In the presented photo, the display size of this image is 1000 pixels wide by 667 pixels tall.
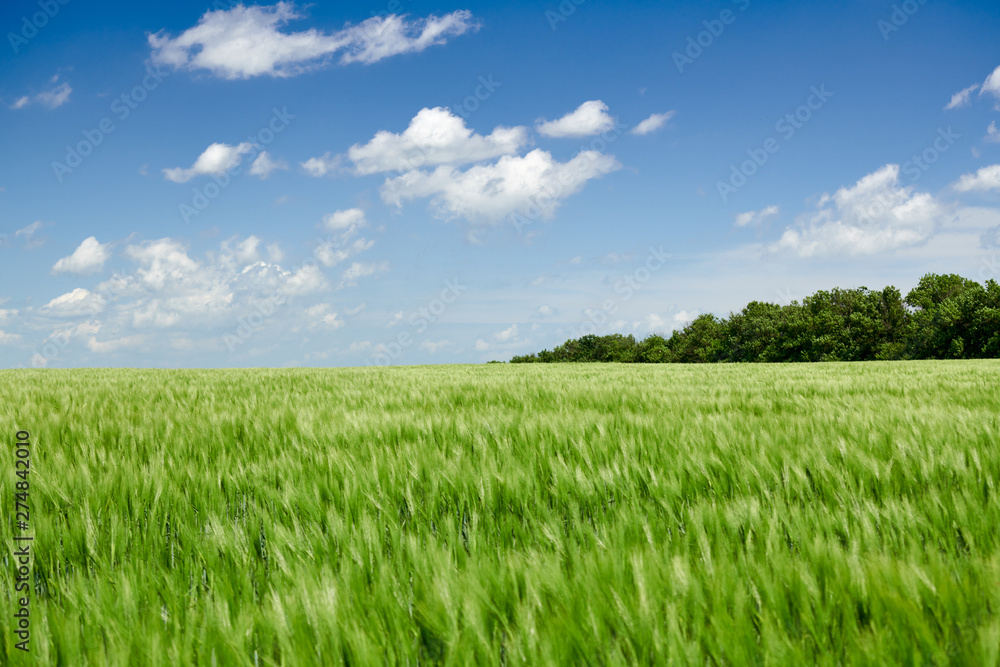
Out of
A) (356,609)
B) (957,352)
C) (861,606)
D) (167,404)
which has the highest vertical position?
(167,404)

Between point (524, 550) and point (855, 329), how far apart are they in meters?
65.0

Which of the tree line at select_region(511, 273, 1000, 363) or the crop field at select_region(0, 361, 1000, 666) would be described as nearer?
the crop field at select_region(0, 361, 1000, 666)

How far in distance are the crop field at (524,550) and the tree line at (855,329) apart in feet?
192

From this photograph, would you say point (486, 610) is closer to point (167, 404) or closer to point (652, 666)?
point (652, 666)

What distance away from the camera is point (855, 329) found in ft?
179

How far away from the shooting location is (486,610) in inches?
43.8

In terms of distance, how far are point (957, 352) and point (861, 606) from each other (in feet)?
195

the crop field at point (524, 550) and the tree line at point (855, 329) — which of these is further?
the tree line at point (855, 329)

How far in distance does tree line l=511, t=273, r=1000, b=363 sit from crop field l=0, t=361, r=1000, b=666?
5848cm

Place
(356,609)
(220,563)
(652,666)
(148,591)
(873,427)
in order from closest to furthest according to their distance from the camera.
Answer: (652,666) → (356,609) → (148,591) → (220,563) → (873,427)

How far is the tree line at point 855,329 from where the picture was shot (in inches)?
1843

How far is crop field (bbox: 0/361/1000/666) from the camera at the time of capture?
3.26 ft

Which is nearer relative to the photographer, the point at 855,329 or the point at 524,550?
the point at 524,550

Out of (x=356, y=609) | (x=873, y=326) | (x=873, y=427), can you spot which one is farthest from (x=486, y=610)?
(x=873, y=326)
